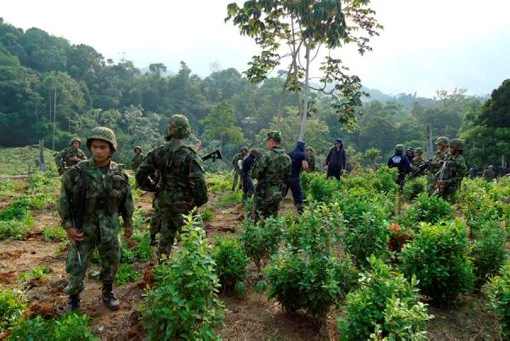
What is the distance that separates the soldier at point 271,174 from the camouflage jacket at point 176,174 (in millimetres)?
1712

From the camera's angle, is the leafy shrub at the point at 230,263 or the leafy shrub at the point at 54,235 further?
the leafy shrub at the point at 54,235

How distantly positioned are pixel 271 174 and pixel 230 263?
2124mm

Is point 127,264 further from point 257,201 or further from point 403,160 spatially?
point 403,160

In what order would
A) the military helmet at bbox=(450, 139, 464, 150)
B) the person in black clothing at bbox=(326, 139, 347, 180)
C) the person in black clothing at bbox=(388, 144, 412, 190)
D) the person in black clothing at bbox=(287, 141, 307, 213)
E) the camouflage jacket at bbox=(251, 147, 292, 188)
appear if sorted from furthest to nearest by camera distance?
the person in black clothing at bbox=(388, 144, 412, 190) → the person in black clothing at bbox=(326, 139, 347, 180) → the person in black clothing at bbox=(287, 141, 307, 213) → the military helmet at bbox=(450, 139, 464, 150) → the camouflage jacket at bbox=(251, 147, 292, 188)

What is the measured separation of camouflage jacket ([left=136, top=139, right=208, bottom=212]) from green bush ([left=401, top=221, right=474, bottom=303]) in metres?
2.54

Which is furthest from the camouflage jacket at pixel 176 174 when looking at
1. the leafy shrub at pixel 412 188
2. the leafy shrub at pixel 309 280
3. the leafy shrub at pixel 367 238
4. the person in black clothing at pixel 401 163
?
the person in black clothing at pixel 401 163

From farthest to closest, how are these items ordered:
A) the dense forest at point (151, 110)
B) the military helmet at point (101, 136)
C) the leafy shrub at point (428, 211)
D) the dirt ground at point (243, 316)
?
the dense forest at point (151, 110)
the leafy shrub at point (428, 211)
the dirt ground at point (243, 316)
the military helmet at point (101, 136)

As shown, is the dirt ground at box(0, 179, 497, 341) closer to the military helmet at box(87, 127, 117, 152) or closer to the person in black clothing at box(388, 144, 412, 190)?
→ the military helmet at box(87, 127, 117, 152)

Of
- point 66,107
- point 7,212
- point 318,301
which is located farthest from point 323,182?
point 66,107

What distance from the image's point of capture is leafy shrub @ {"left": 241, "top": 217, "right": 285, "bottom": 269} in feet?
17.7

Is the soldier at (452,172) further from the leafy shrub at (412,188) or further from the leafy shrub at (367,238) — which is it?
the leafy shrub at (367,238)

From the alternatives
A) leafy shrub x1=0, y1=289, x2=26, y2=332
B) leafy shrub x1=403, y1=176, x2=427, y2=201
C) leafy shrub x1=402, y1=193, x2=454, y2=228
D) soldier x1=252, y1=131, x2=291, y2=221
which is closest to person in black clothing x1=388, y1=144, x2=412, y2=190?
leafy shrub x1=403, y1=176, x2=427, y2=201

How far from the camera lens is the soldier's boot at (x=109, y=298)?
469cm

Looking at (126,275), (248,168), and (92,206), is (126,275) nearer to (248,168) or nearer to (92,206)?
(92,206)
